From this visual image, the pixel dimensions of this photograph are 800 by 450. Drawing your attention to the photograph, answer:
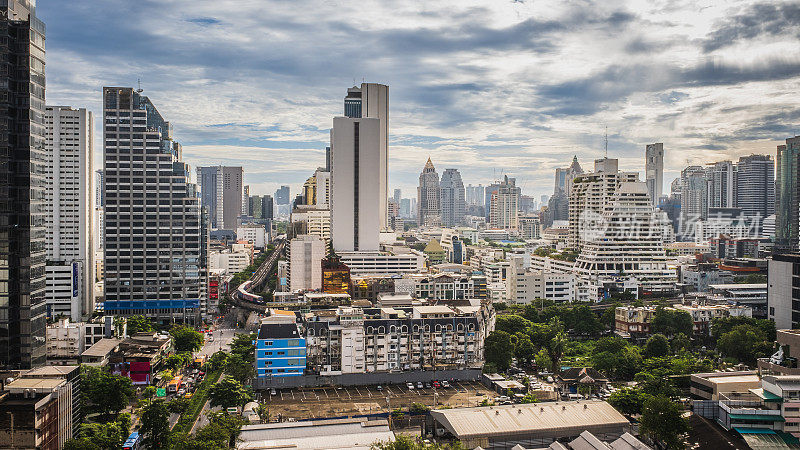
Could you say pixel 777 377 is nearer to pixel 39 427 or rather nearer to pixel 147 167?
pixel 39 427

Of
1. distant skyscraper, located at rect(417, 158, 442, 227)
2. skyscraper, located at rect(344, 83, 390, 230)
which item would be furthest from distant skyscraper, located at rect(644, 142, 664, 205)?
distant skyscraper, located at rect(417, 158, 442, 227)

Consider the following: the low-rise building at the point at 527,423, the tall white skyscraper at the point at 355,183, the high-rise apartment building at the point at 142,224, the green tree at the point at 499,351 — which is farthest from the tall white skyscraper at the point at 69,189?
the low-rise building at the point at 527,423

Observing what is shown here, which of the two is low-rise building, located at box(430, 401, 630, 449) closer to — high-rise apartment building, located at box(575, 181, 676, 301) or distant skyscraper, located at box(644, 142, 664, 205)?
high-rise apartment building, located at box(575, 181, 676, 301)

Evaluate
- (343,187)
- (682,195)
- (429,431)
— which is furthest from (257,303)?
(682,195)

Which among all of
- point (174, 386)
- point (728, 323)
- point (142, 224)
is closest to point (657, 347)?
point (728, 323)

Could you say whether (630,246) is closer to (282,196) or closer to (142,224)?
(142,224)

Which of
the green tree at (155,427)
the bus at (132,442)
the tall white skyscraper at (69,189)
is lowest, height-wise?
the bus at (132,442)

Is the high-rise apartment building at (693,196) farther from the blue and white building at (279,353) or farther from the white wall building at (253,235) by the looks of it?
the blue and white building at (279,353)
